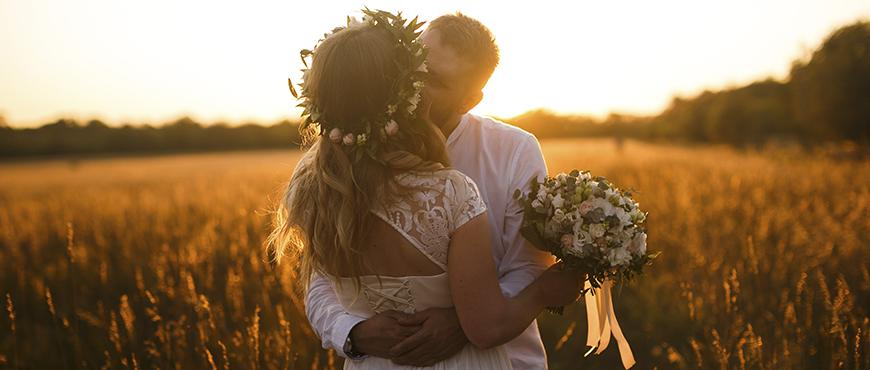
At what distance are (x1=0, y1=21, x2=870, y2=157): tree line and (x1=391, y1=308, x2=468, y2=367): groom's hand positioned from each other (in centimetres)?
1333

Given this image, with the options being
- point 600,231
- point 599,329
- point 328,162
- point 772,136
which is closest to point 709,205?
point 599,329

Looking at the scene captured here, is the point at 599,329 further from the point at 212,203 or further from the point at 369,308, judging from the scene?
the point at 212,203

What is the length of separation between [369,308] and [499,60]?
1199 mm

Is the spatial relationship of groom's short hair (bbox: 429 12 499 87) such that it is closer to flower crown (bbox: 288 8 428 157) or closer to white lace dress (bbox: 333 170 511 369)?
flower crown (bbox: 288 8 428 157)

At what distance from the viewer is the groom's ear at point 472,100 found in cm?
276

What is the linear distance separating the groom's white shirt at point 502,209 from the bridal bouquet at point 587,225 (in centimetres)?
21

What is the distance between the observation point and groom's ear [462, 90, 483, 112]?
276 centimetres

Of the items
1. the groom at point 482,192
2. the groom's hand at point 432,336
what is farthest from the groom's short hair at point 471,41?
the groom's hand at point 432,336

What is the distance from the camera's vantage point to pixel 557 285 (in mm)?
2408

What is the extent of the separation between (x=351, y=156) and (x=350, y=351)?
846mm

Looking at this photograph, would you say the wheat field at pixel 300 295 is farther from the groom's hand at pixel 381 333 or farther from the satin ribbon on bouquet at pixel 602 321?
the groom's hand at pixel 381 333

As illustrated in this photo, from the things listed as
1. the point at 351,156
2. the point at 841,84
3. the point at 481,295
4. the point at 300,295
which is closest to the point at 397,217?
the point at 351,156

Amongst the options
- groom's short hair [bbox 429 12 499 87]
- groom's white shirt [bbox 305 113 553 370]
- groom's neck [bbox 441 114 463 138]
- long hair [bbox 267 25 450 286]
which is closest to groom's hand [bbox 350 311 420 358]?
groom's white shirt [bbox 305 113 553 370]

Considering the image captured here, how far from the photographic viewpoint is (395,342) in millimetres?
2416
